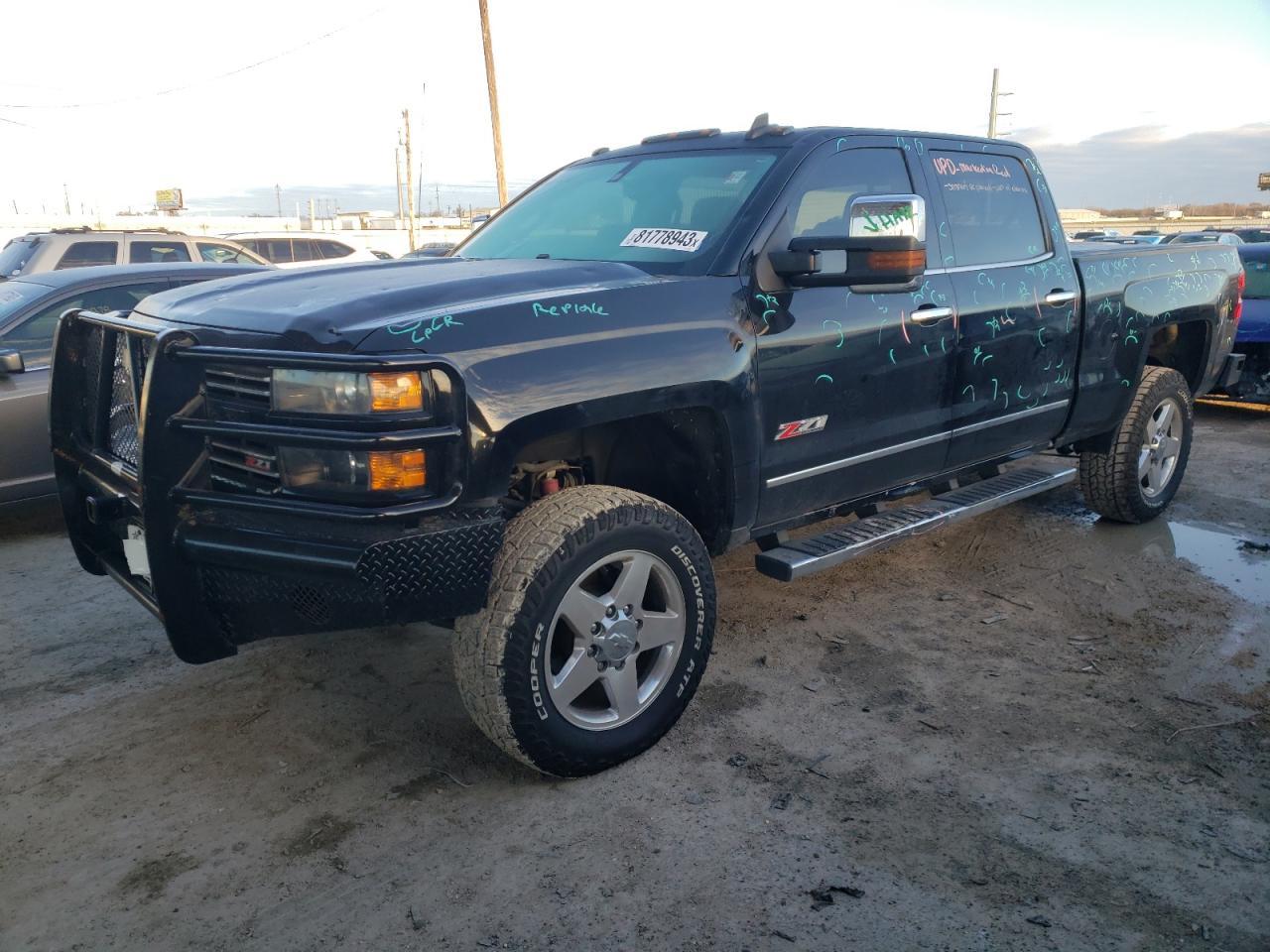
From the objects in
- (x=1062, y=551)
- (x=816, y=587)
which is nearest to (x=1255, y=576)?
(x=1062, y=551)

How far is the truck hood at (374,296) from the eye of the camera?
264cm

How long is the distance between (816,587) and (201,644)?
2.89m

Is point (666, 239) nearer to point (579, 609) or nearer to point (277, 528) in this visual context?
point (579, 609)

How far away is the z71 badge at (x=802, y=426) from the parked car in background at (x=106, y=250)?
822 centimetres

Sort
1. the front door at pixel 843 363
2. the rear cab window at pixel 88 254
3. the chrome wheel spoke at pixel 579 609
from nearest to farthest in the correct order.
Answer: the chrome wheel spoke at pixel 579 609 < the front door at pixel 843 363 < the rear cab window at pixel 88 254

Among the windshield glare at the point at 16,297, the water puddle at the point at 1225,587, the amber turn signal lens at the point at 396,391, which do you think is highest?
the windshield glare at the point at 16,297

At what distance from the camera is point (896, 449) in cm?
392

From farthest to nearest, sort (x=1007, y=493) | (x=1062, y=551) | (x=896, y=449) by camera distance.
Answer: (x=1062, y=551)
(x=1007, y=493)
(x=896, y=449)

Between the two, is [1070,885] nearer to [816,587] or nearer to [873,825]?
[873,825]

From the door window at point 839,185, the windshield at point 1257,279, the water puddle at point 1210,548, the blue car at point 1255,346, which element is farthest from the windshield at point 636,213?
the windshield at point 1257,279

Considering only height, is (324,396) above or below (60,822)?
above

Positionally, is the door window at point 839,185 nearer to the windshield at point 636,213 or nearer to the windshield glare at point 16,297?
the windshield at point 636,213

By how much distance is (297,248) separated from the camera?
14.0 metres

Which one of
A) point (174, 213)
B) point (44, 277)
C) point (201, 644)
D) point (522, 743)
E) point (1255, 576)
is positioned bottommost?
point (1255, 576)
